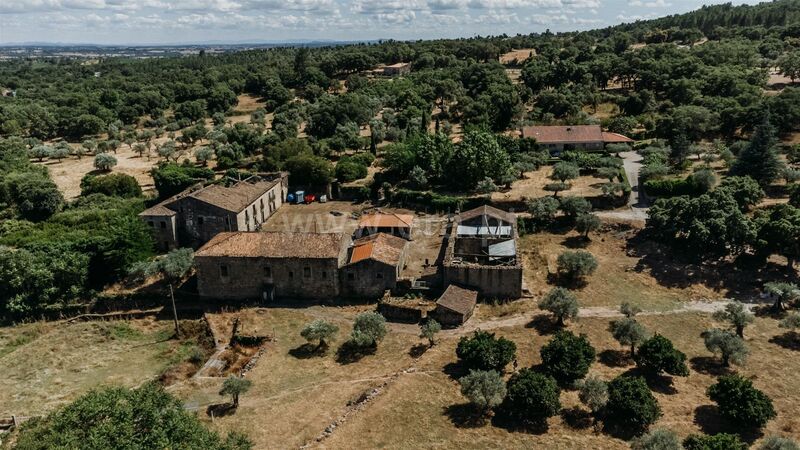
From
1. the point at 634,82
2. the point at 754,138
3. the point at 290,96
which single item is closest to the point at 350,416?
the point at 754,138

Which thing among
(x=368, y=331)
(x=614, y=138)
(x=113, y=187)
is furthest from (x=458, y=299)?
(x=113, y=187)

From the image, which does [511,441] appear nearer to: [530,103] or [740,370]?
[740,370]

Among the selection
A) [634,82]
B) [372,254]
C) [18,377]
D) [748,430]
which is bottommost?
[18,377]

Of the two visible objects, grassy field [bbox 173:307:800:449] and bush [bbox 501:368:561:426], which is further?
bush [bbox 501:368:561:426]

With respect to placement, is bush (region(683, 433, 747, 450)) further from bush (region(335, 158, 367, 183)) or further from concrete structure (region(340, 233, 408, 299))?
bush (region(335, 158, 367, 183))

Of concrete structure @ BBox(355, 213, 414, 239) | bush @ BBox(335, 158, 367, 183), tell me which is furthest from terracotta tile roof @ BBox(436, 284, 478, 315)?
bush @ BBox(335, 158, 367, 183)

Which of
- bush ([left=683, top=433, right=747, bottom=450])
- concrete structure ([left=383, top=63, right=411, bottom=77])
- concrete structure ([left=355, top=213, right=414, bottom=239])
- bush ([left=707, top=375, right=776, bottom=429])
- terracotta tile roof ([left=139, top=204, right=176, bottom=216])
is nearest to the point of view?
bush ([left=683, top=433, right=747, bottom=450])

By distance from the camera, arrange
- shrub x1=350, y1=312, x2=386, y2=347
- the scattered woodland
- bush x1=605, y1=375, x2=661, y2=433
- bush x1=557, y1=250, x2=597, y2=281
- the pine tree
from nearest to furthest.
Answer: bush x1=605, y1=375, x2=661, y2=433 < the scattered woodland < shrub x1=350, y1=312, x2=386, y2=347 < bush x1=557, y1=250, x2=597, y2=281 < the pine tree

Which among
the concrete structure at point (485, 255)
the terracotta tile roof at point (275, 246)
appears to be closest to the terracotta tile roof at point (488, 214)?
the concrete structure at point (485, 255)
